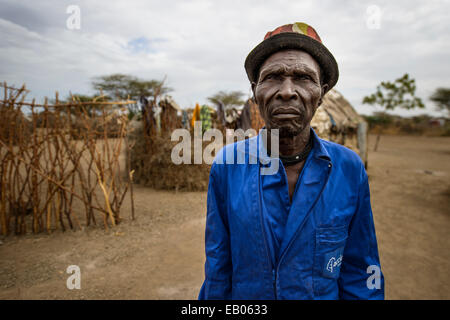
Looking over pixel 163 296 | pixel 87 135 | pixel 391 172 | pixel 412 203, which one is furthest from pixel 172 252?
pixel 391 172

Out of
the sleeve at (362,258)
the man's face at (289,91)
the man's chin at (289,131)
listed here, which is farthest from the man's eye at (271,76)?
the sleeve at (362,258)

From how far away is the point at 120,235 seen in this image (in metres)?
4.26

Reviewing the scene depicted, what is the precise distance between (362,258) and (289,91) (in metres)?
0.79

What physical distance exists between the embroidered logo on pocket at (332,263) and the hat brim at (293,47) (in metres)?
0.80

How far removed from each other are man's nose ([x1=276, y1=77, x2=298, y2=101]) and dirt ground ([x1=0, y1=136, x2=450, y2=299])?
259 centimetres

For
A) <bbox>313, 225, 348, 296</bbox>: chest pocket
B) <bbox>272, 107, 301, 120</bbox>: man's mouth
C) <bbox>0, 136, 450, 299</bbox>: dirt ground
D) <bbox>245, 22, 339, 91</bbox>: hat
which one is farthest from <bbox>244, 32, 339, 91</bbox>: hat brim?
<bbox>0, 136, 450, 299</bbox>: dirt ground

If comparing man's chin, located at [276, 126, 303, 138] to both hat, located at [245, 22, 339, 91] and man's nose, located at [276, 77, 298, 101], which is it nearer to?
man's nose, located at [276, 77, 298, 101]

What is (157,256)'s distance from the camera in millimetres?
3701

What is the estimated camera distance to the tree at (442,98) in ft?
72.1

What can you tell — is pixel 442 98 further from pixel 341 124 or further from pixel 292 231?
pixel 292 231

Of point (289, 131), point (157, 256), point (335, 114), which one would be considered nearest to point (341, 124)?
point (335, 114)

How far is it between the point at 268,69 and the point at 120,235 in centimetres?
400

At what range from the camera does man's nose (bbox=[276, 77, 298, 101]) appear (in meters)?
1.04
